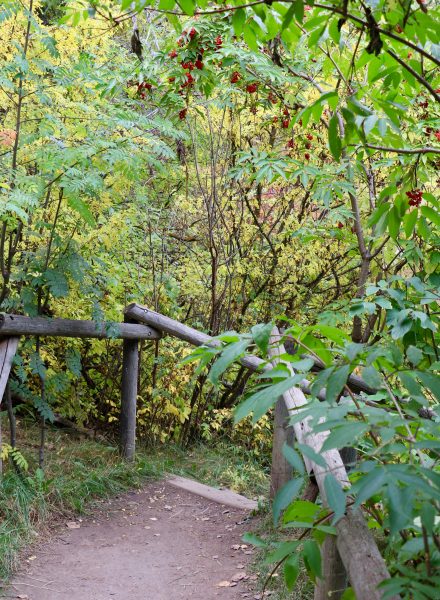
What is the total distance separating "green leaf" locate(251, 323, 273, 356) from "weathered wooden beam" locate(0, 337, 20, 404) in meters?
3.20

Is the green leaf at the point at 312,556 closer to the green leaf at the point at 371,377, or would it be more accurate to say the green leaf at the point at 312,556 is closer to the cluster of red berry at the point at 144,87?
the green leaf at the point at 371,377

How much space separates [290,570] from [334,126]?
0.95m

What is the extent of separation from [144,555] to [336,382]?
335 centimetres

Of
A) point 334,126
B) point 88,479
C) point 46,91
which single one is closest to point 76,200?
point 46,91

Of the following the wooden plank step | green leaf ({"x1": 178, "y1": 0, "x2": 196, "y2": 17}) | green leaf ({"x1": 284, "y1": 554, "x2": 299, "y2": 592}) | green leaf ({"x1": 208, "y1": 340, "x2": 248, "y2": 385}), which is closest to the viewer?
green leaf ({"x1": 208, "y1": 340, "x2": 248, "y2": 385})

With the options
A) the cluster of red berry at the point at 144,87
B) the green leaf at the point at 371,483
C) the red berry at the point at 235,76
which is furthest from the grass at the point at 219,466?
the green leaf at the point at 371,483

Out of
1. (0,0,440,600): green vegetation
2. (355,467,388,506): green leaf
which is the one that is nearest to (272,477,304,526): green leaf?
(0,0,440,600): green vegetation

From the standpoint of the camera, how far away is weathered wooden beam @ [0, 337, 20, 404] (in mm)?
4176

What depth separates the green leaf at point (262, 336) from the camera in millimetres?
1283

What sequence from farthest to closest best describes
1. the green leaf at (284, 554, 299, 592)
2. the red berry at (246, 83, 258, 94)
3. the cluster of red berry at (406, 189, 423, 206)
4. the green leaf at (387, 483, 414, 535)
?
the red berry at (246, 83, 258, 94)
the cluster of red berry at (406, 189, 423, 206)
the green leaf at (284, 554, 299, 592)
the green leaf at (387, 483, 414, 535)

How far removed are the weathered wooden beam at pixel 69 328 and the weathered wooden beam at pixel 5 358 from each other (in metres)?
0.06

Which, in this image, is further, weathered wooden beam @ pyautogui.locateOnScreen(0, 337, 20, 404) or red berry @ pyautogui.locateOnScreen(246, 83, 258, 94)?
red berry @ pyautogui.locateOnScreen(246, 83, 258, 94)

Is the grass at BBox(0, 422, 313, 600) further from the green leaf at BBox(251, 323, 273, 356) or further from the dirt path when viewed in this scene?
the green leaf at BBox(251, 323, 273, 356)

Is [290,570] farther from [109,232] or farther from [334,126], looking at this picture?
[109,232]
